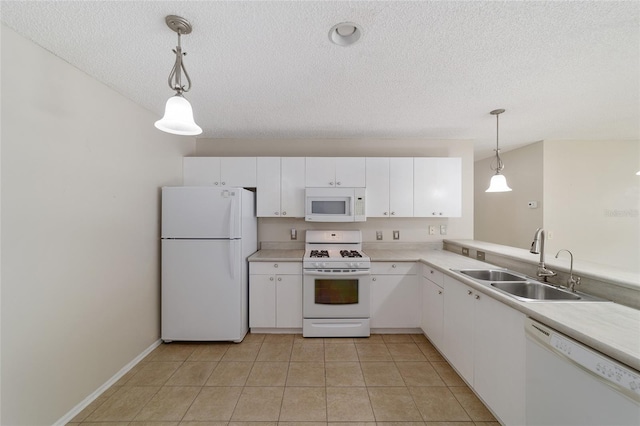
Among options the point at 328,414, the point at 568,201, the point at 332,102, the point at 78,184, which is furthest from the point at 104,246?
the point at 568,201

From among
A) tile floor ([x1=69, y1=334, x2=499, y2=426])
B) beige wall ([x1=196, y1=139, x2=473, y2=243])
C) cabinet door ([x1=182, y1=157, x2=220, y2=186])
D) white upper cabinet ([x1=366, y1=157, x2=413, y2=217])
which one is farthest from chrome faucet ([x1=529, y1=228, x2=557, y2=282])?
cabinet door ([x1=182, y1=157, x2=220, y2=186])

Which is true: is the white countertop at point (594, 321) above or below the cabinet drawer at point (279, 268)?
above

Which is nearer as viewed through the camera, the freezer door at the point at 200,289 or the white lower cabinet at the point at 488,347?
the white lower cabinet at the point at 488,347

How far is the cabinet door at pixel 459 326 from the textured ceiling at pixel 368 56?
5.40ft

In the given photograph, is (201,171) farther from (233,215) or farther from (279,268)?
(279,268)

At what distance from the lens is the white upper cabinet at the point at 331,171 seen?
320cm

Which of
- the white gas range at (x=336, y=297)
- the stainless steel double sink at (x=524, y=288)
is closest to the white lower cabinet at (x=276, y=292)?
the white gas range at (x=336, y=297)

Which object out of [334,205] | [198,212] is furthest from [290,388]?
[334,205]

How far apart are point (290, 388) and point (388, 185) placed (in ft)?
7.89

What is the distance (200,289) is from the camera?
2.62 meters

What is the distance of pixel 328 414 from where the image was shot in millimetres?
1766

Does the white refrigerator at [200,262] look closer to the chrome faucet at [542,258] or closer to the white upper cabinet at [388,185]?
the white upper cabinet at [388,185]

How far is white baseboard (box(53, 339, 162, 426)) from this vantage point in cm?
170

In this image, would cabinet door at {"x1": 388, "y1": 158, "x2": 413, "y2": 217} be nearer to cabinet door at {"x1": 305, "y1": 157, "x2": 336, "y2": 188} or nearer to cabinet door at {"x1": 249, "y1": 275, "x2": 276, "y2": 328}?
cabinet door at {"x1": 305, "y1": 157, "x2": 336, "y2": 188}
